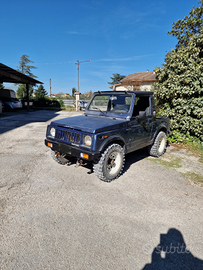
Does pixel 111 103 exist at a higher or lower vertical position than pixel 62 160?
higher

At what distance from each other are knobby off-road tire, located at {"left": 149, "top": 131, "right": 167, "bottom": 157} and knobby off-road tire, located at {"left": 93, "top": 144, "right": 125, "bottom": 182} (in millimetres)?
1806

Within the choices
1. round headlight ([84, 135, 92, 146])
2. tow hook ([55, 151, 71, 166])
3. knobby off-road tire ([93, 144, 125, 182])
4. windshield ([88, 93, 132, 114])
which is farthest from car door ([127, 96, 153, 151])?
tow hook ([55, 151, 71, 166])

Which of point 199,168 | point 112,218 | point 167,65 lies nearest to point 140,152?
point 199,168

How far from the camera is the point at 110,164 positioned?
378 cm

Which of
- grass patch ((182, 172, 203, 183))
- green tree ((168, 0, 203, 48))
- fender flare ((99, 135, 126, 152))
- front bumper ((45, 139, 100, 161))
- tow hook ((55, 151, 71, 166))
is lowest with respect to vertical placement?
grass patch ((182, 172, 203, 183))

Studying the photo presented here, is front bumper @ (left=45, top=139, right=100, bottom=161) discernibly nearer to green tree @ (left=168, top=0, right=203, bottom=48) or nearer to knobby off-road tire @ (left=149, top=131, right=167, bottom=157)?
knobby off-road tire @ (left=149, top=131, right=167, bottom=157)

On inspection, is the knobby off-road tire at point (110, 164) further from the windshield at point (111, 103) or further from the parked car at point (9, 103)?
the parked car at point (9, 103)

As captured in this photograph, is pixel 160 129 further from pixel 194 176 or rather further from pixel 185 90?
pixel 185 90

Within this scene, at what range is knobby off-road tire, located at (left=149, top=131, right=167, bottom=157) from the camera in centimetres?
528

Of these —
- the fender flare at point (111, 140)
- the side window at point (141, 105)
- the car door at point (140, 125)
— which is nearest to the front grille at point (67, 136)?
the fender flare at point (111, 140)

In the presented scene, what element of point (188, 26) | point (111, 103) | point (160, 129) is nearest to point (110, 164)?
point (111, 103)

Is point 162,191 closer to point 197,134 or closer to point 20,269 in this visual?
point 20,269

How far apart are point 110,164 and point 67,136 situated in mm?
1139

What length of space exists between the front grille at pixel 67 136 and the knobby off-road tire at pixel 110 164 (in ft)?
2.11
